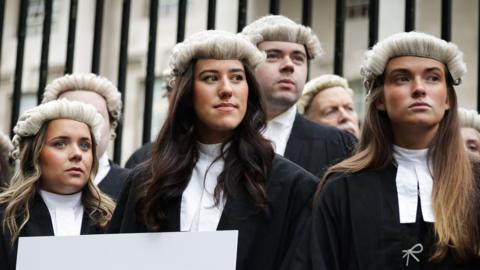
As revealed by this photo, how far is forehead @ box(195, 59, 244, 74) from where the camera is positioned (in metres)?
5.00

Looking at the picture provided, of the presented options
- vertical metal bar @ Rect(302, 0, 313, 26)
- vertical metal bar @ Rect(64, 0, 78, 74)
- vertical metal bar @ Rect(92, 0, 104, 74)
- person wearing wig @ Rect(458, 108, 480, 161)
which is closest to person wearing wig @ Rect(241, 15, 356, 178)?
vertical metal bar @ Rect(302, 0, 313, 26)

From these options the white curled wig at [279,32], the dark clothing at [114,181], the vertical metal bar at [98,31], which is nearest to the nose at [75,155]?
the dark clothing at [114,181]

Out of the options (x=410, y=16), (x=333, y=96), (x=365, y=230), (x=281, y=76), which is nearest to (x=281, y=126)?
(x=281, y=76)

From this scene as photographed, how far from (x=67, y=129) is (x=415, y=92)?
2048 mm

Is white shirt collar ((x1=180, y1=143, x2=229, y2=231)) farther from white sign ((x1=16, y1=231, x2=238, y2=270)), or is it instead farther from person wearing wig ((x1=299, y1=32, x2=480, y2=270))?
person wearing wig ((x1=299, y1=32, x2=480, y2=270))

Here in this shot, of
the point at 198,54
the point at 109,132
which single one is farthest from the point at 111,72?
the point at 198,54

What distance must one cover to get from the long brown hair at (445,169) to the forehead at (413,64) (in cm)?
12

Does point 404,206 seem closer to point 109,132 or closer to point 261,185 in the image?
point 261,185

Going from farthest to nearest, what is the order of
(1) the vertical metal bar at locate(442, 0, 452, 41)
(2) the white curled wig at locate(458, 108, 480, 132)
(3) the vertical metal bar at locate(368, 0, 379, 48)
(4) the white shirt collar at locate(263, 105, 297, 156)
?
(3) the vertical metal bar at locate(368, 0, 379, 48)
(1) the vertical metal bar at locate(442, 0, 452, 41)
(2) the white curled wig at locate(458, 108, 480, 132)
(4) the white shirt collar at locate(263, 105, 297, 156)

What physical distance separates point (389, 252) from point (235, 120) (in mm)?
964

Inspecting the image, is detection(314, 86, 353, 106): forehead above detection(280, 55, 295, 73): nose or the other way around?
the other way around

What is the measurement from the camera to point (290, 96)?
607 cm

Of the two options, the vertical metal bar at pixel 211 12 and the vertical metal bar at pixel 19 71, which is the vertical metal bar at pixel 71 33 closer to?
the vertical metal bar at pixel 19 71

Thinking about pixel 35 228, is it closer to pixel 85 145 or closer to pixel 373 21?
pixel 85 145
